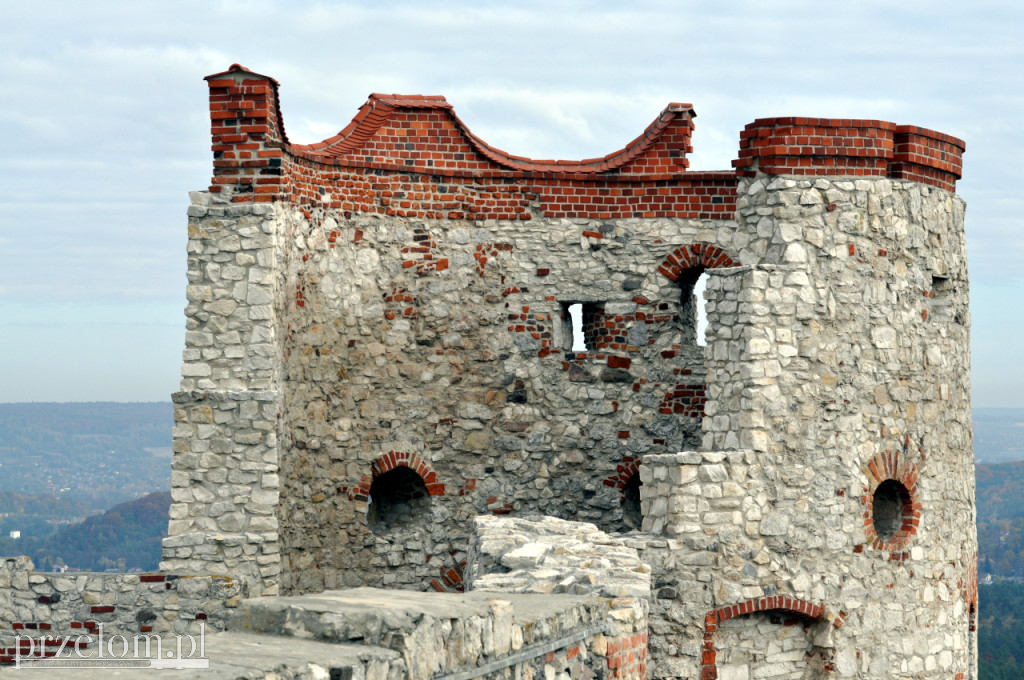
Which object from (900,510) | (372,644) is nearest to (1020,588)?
(900,510)

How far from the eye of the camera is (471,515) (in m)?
12.8

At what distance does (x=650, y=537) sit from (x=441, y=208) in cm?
436

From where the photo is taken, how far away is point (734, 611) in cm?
1038

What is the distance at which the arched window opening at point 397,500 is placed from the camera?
12914 millimetres

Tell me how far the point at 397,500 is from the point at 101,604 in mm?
3487

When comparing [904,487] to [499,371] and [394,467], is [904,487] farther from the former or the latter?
[394,467]

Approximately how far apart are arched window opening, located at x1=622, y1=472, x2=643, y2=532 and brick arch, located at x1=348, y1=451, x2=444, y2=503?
1.82 metres

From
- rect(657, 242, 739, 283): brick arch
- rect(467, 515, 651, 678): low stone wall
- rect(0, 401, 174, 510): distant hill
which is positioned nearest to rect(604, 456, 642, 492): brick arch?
rect(657, 242, 739, 283): brick arch

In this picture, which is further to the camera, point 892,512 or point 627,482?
point 627,482

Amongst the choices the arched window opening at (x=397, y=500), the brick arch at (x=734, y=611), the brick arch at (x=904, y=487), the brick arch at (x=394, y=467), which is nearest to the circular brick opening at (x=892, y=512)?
the brick arch at (x=904, y=487)

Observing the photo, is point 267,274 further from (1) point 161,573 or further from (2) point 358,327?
(1) point 161,573

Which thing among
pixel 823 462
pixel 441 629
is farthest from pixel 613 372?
pixel 441 629

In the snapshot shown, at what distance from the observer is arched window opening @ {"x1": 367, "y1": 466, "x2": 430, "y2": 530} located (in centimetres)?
1291

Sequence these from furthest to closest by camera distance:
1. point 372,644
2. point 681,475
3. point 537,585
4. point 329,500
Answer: point 329,500 < point 681,475 < point 537,585 < point 372,644
